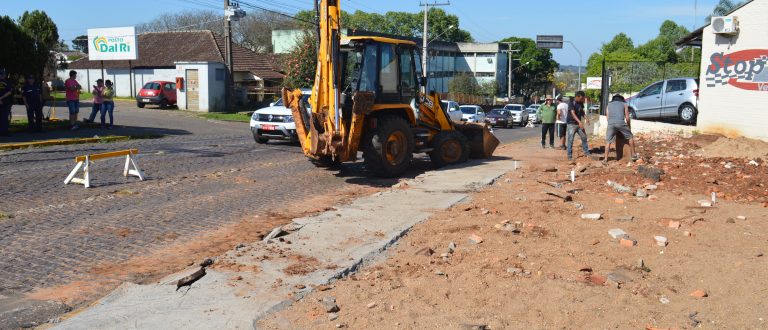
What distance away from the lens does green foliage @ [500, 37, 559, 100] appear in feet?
331

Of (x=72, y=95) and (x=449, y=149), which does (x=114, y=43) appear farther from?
(x=449, y=149)

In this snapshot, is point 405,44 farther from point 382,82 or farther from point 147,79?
point 147,79

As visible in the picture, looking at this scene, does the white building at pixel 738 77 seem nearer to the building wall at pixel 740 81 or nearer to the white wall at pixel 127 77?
the building wall at pixel 740 81

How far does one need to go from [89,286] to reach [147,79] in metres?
44.3

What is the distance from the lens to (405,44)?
1402cm

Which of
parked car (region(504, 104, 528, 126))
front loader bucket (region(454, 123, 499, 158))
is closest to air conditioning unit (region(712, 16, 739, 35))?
front loader bucket (region(454, 123, 499, 158))

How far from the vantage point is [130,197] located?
35.3 feet

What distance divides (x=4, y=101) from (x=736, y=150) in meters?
18.5

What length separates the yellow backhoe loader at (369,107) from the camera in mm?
12523

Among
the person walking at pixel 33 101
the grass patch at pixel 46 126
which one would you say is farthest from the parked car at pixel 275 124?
the grass patch at pixel 46 126

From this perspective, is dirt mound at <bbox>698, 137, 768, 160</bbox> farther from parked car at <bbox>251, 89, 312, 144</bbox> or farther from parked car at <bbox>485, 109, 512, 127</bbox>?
parked car at <bbox>485, 109, 512, 127</bbox>

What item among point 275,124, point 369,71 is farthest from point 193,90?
point 369,71

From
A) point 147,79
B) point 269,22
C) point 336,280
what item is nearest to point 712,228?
point 336,280

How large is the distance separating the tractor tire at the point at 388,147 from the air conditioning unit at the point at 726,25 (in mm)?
10727
